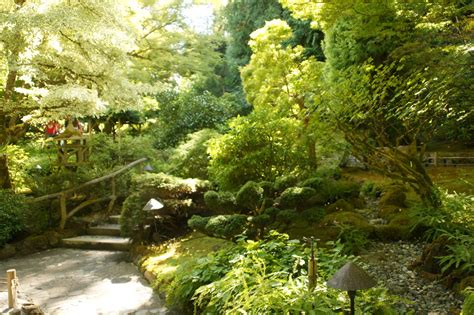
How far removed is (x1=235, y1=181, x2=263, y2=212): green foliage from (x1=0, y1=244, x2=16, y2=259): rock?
16.0 ft

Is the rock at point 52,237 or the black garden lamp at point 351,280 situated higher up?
the black garden lamp at point 351,280

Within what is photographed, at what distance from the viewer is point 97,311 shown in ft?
16.2

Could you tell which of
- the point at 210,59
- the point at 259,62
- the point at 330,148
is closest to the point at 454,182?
the point at 330,148

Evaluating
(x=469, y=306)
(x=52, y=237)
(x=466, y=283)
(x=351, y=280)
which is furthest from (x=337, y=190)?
(x=52, y=237)

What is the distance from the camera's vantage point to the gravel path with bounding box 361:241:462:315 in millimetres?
3680

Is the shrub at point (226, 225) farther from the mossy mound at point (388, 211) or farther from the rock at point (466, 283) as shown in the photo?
the rock at point (466, 283)

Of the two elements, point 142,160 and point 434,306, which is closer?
point 434,306

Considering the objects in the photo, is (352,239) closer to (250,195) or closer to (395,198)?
(250,195)

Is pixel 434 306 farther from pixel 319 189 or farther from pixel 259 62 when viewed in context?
pixel 259 62

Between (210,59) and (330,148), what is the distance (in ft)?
29.1

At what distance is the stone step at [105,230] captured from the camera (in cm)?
878

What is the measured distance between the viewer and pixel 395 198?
6777 mm

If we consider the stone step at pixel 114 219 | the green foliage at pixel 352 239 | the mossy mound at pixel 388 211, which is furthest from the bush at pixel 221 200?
the stone step at pixel 114 219

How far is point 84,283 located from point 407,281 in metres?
4.50
